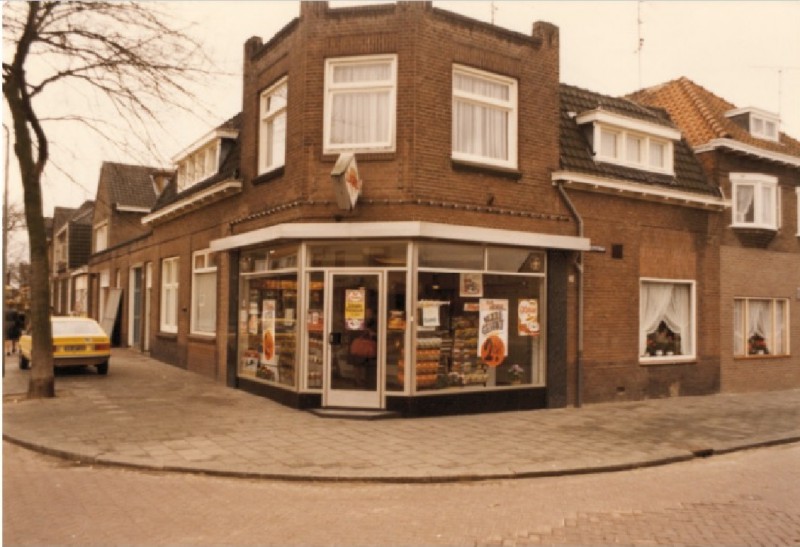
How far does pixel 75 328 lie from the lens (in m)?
16.6

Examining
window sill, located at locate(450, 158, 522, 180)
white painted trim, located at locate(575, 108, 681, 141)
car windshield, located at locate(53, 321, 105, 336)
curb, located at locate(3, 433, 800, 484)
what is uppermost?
white painted trim, located at locate(575, 108, 681, 141)

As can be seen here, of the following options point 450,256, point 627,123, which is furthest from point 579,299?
point 627,123

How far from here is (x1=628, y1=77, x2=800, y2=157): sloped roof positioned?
16462mm

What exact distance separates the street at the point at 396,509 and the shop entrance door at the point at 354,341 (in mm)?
3997

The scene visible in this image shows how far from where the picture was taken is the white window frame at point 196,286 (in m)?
16.4

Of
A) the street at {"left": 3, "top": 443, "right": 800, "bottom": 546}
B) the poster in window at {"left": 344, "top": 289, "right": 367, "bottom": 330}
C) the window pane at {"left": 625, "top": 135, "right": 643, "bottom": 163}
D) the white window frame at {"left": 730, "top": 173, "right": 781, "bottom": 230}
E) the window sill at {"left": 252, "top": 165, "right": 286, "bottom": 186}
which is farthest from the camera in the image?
the white window frame at {"left": 730, "top": 173, "right": 781, "bottom": 230}

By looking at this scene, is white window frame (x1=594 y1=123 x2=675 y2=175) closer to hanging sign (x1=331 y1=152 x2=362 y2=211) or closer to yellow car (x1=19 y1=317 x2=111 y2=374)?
hanging sign (x1=331 y1=152 x2=362 y2=211)

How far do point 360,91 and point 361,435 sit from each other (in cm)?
602

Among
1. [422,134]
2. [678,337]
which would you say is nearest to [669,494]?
[422,134]

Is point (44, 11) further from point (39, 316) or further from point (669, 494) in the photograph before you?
point (669, 494)

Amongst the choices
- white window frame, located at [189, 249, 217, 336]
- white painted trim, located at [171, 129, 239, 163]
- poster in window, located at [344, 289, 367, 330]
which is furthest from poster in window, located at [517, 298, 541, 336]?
Result: white painted trim, located at [171, 129, 239, 163]

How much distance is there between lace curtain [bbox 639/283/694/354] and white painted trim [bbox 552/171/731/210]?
194 cm

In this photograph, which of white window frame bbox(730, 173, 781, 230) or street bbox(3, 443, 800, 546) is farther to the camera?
white window frame bbox(730, 173, 781, 230)

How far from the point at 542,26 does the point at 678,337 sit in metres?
7.55
